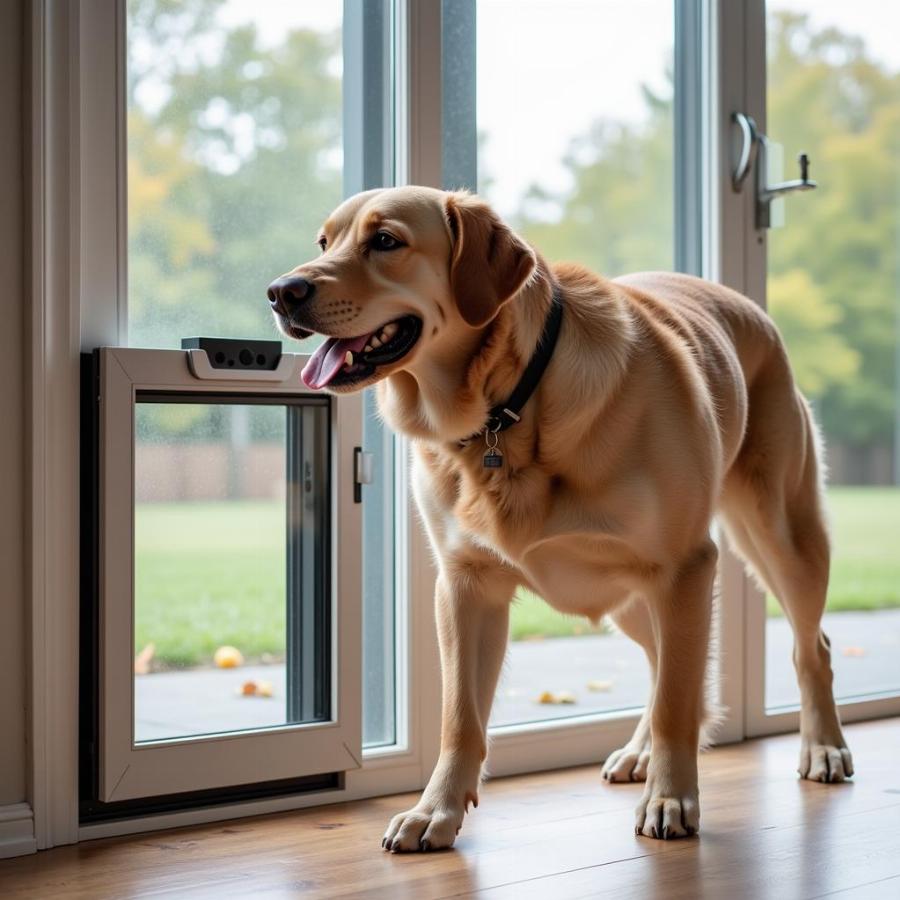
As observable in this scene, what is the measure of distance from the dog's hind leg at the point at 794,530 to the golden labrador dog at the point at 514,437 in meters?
0.31

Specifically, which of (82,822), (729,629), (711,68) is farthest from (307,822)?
(711,68)

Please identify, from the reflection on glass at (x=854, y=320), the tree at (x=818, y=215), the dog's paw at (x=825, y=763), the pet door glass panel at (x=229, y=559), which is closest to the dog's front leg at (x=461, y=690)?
the pet door glass panel at (x=229, y=559)

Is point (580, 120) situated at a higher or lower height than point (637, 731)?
higher

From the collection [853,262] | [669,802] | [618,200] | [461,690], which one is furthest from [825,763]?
[853,262]

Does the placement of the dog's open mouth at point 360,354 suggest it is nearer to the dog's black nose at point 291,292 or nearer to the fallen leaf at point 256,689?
the dog's black nose at point 291,292

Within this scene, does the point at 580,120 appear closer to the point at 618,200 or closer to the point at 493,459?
the point at 618,200

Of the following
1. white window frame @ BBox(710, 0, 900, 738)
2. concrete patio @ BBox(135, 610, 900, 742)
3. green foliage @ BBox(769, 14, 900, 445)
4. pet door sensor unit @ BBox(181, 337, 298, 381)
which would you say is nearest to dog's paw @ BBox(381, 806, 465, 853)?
concrete patio @ BBox(135, 610, 900, 742)

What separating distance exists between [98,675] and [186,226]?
82 centimetres

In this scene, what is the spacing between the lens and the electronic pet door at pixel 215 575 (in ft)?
6.56

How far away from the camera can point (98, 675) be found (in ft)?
6.54

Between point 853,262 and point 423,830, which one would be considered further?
point 853,262

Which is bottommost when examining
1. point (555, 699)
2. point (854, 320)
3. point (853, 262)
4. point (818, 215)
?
point (555, 699)

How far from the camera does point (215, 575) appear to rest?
2.34 meters

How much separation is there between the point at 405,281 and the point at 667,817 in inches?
38.3
